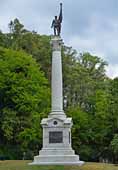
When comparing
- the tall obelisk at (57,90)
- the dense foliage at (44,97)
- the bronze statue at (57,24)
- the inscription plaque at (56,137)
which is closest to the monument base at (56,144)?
the inscription plaque at (56,137)

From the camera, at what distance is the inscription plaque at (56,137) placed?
3144 cm

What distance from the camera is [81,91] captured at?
51.9 meters

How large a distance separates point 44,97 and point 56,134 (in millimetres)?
14295

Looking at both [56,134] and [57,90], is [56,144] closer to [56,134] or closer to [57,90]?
[56,134]

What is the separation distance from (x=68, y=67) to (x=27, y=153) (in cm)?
1187

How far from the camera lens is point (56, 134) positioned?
3161cm

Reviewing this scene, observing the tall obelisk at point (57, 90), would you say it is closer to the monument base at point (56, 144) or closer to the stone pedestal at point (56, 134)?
the stone pedestal at point (56, 134)

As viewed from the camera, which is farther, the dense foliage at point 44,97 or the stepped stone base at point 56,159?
the dense foliage at point 44,97

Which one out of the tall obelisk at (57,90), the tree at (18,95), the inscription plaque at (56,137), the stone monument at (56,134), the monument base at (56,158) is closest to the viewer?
the monument base at (56,158)

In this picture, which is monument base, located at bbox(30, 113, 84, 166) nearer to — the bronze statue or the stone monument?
the stone monument

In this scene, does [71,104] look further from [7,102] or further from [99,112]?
[7,102]

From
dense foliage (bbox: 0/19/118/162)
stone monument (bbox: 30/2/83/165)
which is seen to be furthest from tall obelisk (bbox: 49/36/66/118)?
dense foliage (bbox: 0/19/118/162)

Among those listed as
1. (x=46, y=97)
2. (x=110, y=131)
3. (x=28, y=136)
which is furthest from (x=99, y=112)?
(x=28, y=136)

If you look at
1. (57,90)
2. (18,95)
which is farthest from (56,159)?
(18,95)
